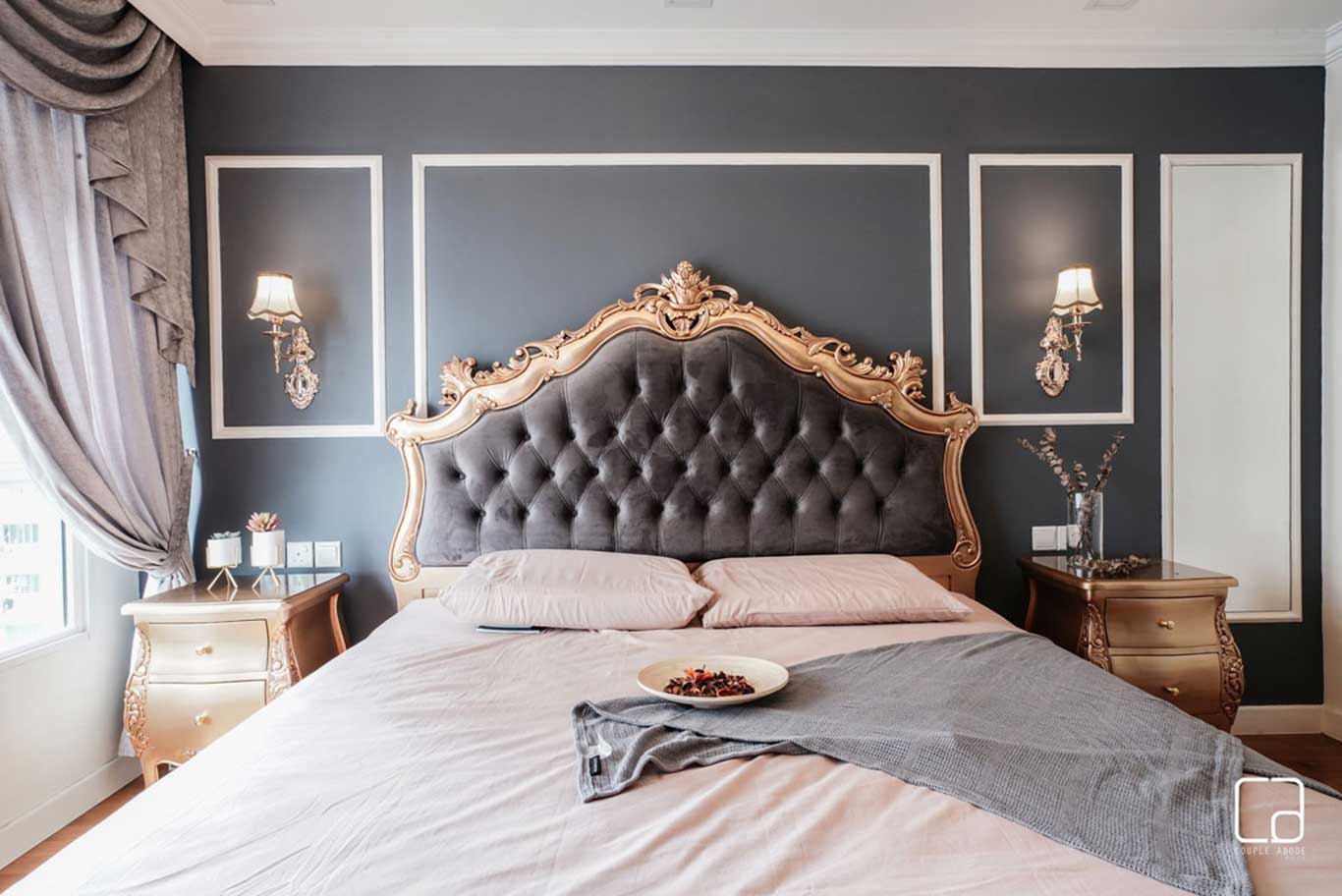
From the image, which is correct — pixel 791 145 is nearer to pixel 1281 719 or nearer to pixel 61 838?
pixel 1281 719

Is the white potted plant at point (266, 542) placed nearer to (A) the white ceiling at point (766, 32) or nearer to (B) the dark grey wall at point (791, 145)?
(B) the dark grey wall at point (791, 145)

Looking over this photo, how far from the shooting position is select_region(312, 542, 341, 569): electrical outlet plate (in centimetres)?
269

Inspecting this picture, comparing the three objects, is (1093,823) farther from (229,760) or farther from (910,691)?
(229,760)

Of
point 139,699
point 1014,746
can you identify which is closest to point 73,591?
point 139,699

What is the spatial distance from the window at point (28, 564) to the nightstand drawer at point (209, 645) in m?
0.37

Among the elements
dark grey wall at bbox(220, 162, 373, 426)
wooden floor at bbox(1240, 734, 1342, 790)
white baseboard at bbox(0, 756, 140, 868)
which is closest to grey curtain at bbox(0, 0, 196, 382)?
dark grey wall at bbox(220, 162, 373, 426)

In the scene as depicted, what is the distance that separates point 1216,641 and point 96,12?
4139 millimetres

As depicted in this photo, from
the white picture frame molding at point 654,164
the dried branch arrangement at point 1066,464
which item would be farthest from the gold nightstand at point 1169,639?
the white picture frame molding at point 654,164

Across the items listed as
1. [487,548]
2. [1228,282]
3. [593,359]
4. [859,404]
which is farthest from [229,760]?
[1228,282]

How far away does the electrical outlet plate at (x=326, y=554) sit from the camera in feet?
8.84

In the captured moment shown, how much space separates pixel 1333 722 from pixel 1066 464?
57.2 inches

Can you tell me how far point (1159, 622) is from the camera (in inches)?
92.4

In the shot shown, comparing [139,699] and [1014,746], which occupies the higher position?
[1014,746]

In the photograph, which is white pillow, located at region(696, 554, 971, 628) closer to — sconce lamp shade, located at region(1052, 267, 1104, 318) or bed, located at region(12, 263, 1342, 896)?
bed, located at region(12, 263, 1342, 896)
